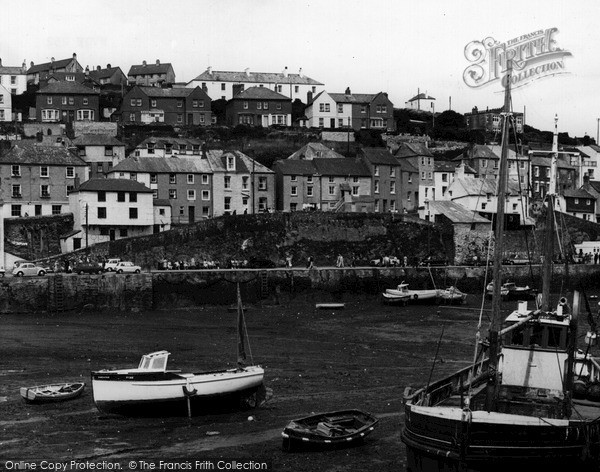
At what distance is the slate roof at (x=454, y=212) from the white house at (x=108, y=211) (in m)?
23.1

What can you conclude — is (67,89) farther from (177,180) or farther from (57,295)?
(57,295)

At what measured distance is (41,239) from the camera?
6612cm

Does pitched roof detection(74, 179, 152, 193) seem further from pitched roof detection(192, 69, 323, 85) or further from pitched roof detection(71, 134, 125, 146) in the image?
pitched roof detection(192, 69, 323, 85)

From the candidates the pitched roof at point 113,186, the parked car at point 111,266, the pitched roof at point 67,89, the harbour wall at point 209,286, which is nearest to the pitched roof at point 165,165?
the pitched roof at point 113,186

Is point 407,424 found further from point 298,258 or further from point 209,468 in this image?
point 298,258

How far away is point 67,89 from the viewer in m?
103

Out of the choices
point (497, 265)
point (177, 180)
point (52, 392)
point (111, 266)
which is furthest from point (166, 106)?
point (497, 265)

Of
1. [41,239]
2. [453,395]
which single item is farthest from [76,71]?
[453,395]

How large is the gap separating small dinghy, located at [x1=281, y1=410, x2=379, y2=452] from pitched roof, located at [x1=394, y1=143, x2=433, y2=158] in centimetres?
6624

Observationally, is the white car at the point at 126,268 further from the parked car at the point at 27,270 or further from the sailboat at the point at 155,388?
the sailboat at the point at 155,388

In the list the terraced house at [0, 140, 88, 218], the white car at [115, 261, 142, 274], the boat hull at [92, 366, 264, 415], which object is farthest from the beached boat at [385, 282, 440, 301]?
the boat hull at [92, 366, 264, 415]

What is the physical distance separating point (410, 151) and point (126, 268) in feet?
130

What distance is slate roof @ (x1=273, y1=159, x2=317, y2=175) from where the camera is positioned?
8088cm

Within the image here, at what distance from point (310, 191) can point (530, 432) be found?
2407 inches
